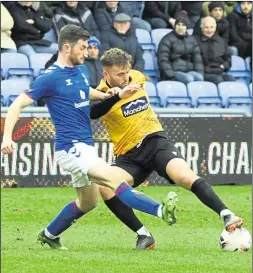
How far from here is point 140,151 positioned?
10172mm

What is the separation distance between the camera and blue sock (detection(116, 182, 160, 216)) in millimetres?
9084

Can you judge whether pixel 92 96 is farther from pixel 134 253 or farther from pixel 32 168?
pixel 32 168

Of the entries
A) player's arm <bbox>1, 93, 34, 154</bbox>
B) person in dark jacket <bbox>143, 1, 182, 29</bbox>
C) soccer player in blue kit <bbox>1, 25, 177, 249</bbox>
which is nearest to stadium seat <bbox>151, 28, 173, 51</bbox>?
person in dark jacket <bbox>143, 1, 182, 29</bbox>

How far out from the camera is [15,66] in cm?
1794

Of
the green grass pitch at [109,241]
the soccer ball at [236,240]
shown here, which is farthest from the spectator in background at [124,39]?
the soccer ball at [236,240]

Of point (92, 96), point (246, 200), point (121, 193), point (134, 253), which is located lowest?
point (246, 200)

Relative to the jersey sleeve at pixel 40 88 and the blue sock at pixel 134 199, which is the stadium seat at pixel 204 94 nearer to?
the jersey sleeve at pixel 40 88

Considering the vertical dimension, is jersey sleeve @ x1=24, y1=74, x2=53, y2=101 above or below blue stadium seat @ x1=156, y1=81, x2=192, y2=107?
above

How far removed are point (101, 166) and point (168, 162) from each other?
0.89m

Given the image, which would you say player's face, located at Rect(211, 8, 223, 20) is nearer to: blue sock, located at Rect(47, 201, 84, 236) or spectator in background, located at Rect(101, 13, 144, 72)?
spectator in background, located at Rect(101, 13, 144, 72)

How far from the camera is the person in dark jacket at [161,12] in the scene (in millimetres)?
20281

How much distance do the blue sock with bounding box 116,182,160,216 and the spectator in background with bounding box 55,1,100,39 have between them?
948 cm

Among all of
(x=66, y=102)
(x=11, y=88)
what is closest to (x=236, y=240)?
(x=66, y=102)

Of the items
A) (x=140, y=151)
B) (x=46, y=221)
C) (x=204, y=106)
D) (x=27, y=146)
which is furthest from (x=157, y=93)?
(x=140, y=151)
